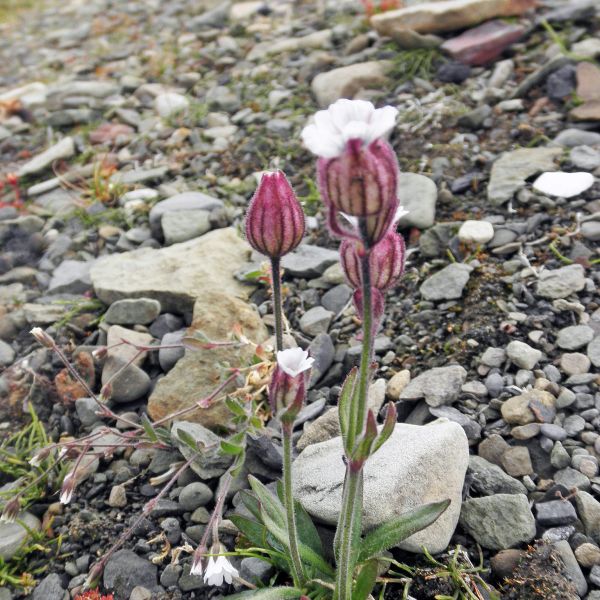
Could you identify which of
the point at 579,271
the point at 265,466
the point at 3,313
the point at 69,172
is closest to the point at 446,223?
the point at 579,271

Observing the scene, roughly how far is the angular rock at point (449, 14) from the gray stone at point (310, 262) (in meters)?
2.32

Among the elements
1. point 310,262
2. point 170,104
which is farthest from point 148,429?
point 170,104

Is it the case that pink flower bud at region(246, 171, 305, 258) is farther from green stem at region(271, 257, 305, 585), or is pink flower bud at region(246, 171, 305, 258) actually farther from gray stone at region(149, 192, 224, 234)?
gray stone at region(149, 192, 224, 234)

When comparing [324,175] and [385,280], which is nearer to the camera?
[324,175]

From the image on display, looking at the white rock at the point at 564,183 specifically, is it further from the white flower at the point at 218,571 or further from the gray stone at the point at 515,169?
the white flower at the point at 218,571

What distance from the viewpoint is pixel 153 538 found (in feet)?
9.07

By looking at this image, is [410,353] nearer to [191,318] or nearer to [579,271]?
[579,271]

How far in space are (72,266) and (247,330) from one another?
4.75 ft

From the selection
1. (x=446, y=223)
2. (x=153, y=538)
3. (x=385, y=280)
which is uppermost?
(x=385, y=280)

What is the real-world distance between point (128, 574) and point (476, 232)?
90.8 inches

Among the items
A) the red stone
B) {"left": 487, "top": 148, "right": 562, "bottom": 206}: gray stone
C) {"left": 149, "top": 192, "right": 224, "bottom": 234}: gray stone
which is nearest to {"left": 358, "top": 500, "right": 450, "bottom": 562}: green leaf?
{"left": 487, "top": 148, "right": 562, "bottom": 206}: gray stone

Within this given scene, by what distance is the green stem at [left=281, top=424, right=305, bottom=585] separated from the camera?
208 centimetres

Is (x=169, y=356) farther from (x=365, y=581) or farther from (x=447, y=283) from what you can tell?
(x=365, y=581)

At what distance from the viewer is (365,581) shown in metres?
2.20
